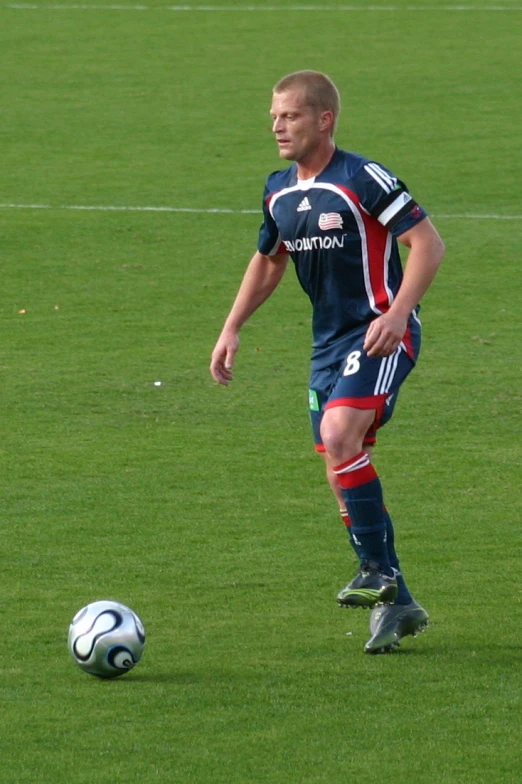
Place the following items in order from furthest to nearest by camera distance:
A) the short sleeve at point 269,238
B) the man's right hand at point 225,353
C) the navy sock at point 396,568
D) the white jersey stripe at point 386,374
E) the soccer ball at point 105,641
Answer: the man's right hand at point 225,353, the short sleeve at point 269,238, the navy sock at point 396,568, the white jersey stripe at point 386,374, the soccer ball at point 105,641

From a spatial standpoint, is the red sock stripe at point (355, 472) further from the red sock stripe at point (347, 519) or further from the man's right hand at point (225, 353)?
the man's right hand at point (225, 353)

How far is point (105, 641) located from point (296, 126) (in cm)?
190

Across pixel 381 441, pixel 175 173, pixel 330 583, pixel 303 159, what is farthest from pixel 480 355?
pixel 175 173

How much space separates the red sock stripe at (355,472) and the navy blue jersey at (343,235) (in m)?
0.40

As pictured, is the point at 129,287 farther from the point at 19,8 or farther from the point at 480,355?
the point at 19,8

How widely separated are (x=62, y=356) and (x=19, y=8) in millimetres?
18733

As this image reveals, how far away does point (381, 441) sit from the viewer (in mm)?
8562

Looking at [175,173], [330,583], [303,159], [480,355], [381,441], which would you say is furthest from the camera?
[175,173]

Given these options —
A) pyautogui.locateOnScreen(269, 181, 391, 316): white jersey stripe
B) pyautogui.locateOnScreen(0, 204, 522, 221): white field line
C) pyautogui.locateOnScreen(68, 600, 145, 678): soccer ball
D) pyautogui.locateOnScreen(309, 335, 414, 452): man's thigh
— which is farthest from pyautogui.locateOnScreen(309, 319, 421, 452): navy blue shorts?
pyautogui.locateOnScreen(0, 204, 522, 221): white field line

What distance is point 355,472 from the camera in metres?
5.46

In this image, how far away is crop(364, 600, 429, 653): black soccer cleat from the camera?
5527 mm

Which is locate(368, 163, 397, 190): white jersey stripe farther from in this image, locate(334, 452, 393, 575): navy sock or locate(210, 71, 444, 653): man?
locate(334, 452, 393, 575): navy sock

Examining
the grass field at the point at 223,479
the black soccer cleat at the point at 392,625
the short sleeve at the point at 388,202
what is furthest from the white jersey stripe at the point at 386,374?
the grass field at the point at 223,479

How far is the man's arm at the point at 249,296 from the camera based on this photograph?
5969mm
